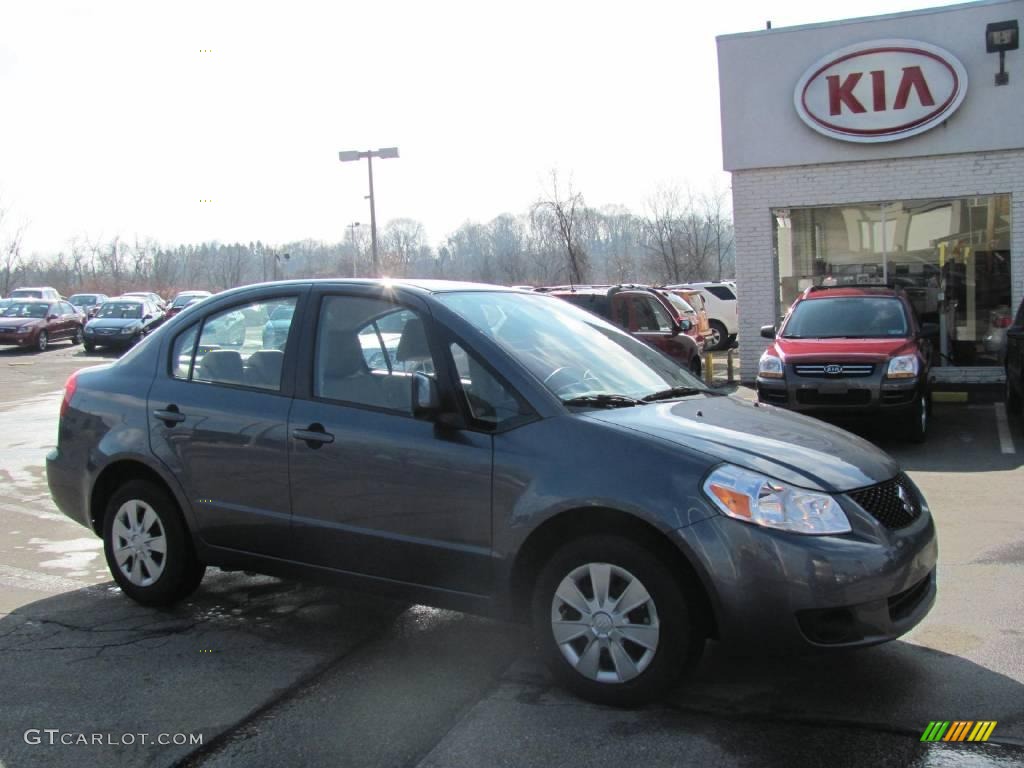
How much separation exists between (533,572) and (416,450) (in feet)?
2.40

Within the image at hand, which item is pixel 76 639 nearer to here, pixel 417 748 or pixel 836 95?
pixel 417 748

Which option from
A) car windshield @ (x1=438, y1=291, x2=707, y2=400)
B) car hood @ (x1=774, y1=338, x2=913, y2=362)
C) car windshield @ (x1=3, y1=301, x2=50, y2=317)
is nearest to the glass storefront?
car hood @ (x1=774, y1=338, x2=913, y2=362)

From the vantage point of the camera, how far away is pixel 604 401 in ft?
14.0

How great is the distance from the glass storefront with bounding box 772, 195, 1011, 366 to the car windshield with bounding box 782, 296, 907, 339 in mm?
2778

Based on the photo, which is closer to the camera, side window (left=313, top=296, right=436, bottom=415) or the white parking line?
side window (left=313, top=296, right=436, bottom=415)

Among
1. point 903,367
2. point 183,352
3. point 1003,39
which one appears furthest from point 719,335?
point 183,352

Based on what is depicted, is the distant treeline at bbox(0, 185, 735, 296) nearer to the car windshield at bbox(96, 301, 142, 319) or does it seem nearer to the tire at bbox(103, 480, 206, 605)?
the car windshield at bbox(96, 301, 142, 319)

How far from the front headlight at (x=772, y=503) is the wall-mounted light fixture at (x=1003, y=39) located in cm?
1297

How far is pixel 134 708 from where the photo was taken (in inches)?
155

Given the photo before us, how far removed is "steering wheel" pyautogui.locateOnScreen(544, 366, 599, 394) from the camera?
4207 mm

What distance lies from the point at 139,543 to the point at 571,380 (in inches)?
102

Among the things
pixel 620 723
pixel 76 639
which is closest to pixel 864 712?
pixel 620 723

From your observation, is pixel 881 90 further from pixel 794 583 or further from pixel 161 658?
pixel 161 658
